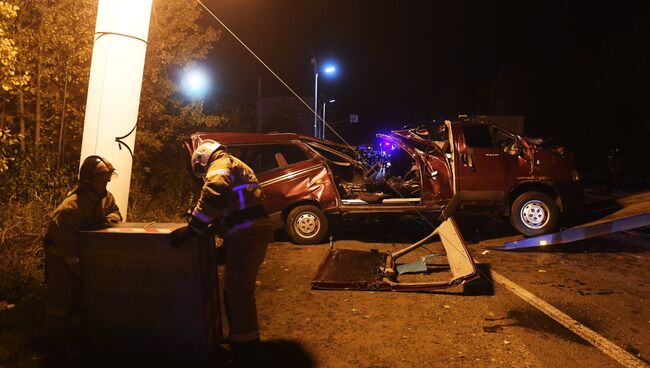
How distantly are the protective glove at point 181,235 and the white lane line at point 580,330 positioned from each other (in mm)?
3558

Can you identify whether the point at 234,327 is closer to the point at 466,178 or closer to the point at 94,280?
the point at 94,280

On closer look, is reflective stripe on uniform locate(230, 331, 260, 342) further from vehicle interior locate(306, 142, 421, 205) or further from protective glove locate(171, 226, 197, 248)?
vehicle interior locate(306, 142, 421, 205)

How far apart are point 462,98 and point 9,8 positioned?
5916 centimetres

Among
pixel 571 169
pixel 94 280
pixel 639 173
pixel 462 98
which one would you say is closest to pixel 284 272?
pixel 94 280

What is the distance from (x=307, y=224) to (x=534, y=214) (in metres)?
4.04

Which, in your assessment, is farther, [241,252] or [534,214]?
[534,214]

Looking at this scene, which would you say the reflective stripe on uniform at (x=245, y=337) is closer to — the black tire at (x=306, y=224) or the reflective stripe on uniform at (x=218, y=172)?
the reflective stripe on uniform at (x=218, y=172)

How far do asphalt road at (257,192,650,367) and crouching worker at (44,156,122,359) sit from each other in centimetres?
171

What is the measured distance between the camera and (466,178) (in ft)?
27.8

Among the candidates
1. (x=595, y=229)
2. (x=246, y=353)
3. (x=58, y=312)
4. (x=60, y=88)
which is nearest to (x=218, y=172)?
(x=246, y=353)

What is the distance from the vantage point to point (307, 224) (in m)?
8.66

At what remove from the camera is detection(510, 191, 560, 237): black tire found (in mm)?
8523

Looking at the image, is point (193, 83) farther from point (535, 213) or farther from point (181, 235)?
point (181, 235)

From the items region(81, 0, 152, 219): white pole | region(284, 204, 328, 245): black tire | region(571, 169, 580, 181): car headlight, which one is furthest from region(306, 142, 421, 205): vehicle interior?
region(81, 0, 152, 219): white pole
